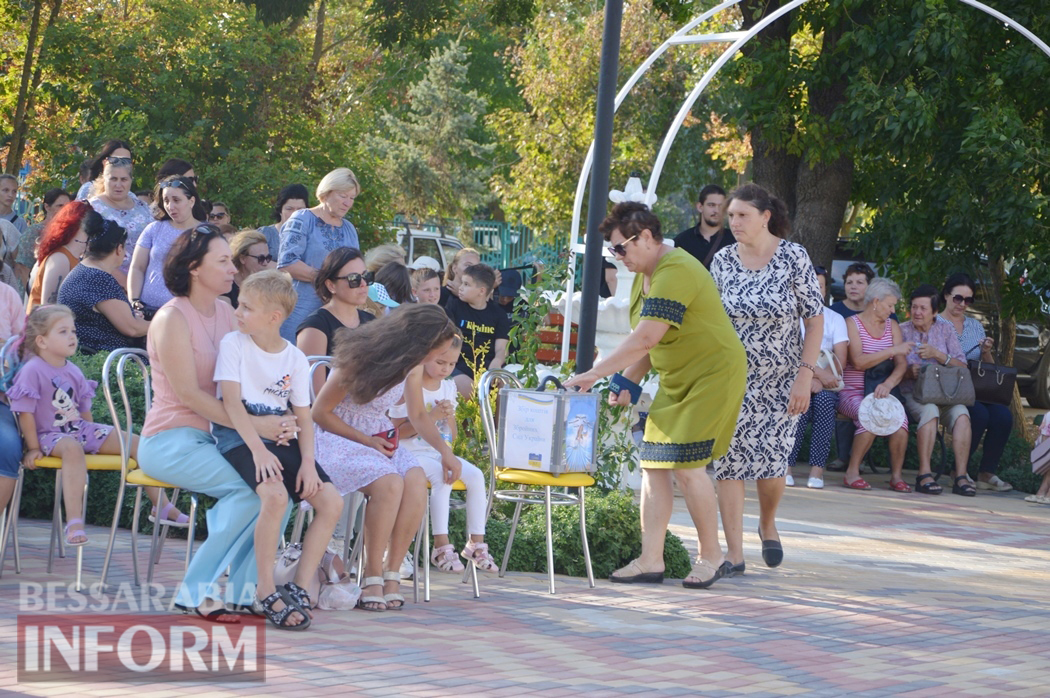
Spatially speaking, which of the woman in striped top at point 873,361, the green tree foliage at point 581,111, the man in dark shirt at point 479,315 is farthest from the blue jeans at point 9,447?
the green tree foliage at point 581,111

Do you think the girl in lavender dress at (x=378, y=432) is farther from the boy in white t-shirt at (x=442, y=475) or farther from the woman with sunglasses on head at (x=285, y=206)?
the woman with sunglasses on head at (x=285, y=206)

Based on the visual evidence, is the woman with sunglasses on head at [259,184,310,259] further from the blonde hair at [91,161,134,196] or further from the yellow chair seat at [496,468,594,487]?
the yellow chair seat at [496,468,594,487]

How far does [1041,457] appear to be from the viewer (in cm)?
1147

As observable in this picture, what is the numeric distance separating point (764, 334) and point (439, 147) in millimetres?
37618

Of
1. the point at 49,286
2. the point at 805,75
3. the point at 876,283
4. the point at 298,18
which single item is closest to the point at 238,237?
the point at 49,286

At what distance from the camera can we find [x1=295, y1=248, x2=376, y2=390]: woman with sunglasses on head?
21.2ft

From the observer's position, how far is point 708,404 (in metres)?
6.84

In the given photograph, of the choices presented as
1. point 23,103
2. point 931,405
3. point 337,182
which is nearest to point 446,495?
point 337,182

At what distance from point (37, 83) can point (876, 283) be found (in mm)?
11757

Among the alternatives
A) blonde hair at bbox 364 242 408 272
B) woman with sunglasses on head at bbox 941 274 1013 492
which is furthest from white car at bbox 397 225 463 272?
blonde hair at bbox 364 242 408 272

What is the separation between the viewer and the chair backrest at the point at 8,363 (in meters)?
6.40

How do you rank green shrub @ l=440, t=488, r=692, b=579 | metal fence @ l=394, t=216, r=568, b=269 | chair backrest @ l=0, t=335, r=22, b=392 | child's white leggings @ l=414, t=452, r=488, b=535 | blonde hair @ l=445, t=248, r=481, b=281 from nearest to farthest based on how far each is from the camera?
chair backrest @ l=0, t=335, r=22, b=392 → child's white leggings @ l=414, t=452, r=488, b=535 → green shrub @ l=440, t=488, r=692, b=579 → blonde hair @ l=445, t=248, r=481, b=281 → metal fence @ l=394, t=216, r=568, b=269

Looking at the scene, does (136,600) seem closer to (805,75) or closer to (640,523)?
(640,523)

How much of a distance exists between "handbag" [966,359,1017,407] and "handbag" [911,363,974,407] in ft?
0.87
